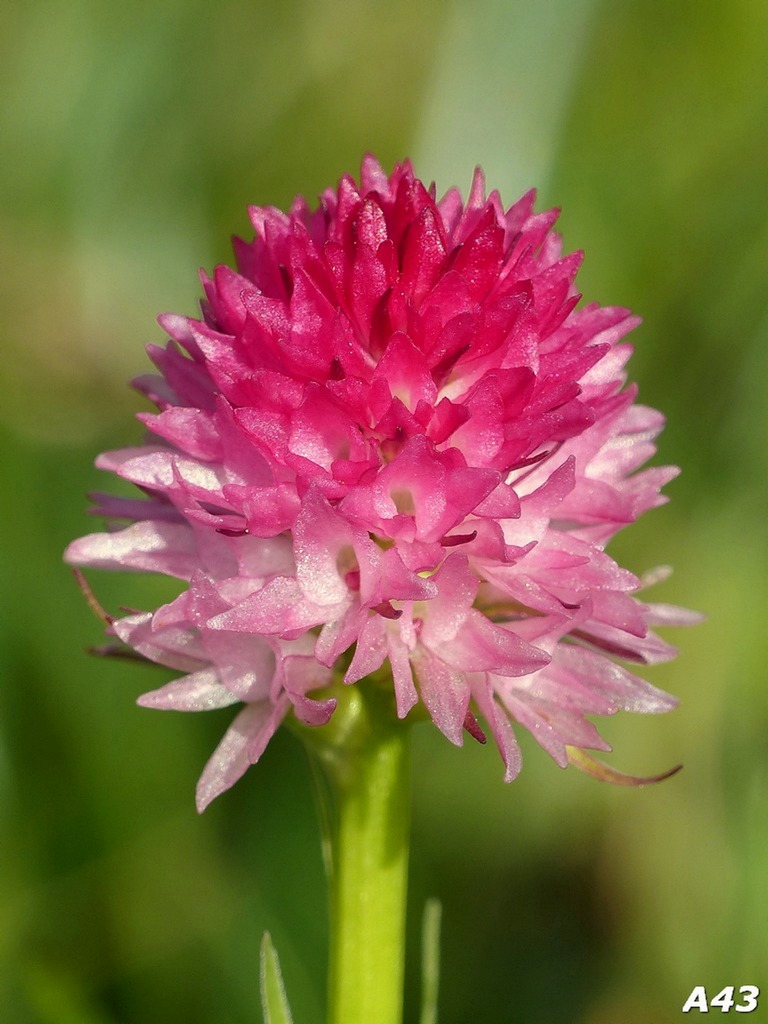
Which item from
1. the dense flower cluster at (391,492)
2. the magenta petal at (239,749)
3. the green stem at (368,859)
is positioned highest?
the dense flower cluster at (391,492)

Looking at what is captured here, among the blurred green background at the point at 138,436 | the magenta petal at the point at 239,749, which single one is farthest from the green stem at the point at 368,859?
the blurred green background at the point at 138,436

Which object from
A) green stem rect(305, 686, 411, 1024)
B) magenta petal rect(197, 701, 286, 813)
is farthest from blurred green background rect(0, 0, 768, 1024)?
magenta petal rect(197, 701, 286, 813)

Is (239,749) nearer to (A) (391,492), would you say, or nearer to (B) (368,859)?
(B) (368,859)

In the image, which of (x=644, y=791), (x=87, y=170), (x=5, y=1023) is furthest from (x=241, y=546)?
(x=87, y=170)

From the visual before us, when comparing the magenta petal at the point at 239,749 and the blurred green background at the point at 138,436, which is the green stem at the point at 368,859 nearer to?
the magenta petal at the point at 239,749

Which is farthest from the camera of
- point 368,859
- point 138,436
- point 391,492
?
point 138,436

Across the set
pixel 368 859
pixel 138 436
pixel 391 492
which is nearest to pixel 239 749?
pixel 368 859
